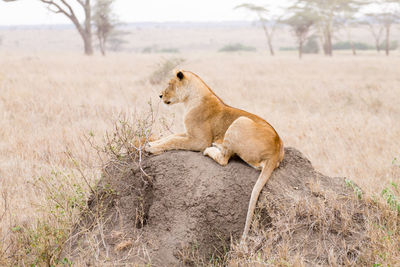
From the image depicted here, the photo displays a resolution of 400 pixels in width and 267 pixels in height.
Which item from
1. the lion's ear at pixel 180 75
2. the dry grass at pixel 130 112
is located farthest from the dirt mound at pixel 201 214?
the lion's ear at pixel 180 75

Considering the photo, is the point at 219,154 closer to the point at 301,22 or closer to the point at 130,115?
the point at 130,115

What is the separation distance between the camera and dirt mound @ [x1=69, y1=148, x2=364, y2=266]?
352 cm

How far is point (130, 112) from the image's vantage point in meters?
8.65

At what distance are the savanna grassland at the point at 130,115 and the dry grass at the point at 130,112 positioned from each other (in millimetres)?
21

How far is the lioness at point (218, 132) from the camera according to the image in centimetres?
382

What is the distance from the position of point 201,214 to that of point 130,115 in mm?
4867

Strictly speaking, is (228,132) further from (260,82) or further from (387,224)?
(260,82)

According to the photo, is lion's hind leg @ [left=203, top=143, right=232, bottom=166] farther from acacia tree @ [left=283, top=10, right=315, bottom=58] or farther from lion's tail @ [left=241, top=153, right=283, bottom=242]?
acacia tree @ [left=283, top=10, right=315, bottom=58]

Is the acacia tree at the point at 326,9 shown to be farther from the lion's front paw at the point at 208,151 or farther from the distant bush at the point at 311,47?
the lion's front paw at the point at 208,151

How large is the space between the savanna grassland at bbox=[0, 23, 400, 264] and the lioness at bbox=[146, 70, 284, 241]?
1.43 ft

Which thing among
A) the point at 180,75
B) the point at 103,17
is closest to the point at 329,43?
the point at 103,17

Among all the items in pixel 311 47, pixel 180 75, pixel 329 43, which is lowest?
pixel 311 47

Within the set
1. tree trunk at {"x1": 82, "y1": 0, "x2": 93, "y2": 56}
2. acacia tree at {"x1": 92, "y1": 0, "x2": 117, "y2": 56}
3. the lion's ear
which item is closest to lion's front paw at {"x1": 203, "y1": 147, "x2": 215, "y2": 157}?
the lion's ear

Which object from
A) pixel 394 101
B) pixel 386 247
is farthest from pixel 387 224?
pixel 394 101
